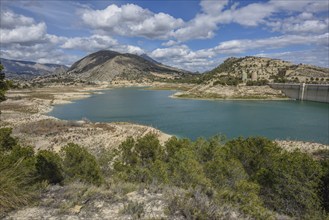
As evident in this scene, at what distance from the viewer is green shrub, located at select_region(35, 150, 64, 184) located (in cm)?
1342

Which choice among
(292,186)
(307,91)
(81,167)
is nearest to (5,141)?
(81,167)

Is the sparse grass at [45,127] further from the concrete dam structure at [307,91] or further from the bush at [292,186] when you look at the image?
the concrete dam structure at [307,91]

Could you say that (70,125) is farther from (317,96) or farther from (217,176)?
(317,96)

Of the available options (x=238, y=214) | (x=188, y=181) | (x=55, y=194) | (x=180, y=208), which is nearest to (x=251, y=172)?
(x=188, y=181)

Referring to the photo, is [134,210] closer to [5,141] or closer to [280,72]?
[5,141]

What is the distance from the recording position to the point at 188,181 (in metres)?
13.2

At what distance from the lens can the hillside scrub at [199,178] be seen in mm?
8344

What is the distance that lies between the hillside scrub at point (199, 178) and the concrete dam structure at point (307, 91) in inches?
3579

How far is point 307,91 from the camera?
349ft

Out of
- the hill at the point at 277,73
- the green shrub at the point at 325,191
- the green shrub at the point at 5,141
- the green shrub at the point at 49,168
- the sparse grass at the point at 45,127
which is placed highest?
the hill at the point at 277,73

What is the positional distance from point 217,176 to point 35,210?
353 inches

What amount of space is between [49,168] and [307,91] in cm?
10906

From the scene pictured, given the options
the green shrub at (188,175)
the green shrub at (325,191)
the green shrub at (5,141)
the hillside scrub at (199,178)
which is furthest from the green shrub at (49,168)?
the green shrub at (325,191)

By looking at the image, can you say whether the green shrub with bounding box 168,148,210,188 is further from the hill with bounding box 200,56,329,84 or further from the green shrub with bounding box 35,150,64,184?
the hill with bounding box 200,56,329,84
